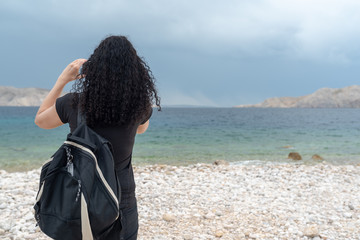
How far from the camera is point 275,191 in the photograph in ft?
24.3

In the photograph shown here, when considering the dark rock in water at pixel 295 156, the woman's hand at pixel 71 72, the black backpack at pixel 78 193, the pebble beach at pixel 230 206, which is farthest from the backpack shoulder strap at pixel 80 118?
the dark rock in water at pixel 295 156

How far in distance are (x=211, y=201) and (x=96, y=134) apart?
16.1 ft

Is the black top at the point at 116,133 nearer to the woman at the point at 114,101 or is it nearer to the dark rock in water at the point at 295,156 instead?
the woman at the point at 114,101

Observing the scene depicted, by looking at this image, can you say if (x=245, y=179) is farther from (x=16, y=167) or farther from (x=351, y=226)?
(x=16, y=167)

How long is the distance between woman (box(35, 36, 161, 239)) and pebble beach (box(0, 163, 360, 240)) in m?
2.97

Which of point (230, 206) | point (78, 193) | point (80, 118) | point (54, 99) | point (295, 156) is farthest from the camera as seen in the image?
point (295, 156)

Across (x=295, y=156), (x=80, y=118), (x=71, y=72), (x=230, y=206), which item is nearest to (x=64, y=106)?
(x=80, y=118)

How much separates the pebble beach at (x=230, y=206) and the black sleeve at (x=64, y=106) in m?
3.16

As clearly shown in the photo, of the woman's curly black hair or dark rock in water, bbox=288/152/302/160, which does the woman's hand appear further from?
dark rock in water, bbox=288/152/302/160

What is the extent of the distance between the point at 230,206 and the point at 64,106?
4.79m

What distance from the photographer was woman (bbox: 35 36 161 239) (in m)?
1.82

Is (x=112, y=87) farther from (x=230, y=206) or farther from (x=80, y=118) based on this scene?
(x=230, y=206)

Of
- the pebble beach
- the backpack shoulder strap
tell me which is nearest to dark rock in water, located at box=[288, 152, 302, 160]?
Answer: the pebble beach

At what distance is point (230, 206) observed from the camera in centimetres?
601
